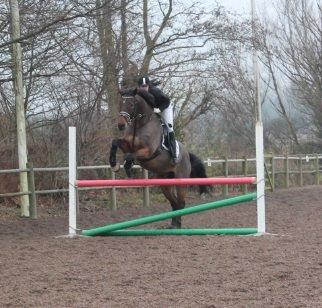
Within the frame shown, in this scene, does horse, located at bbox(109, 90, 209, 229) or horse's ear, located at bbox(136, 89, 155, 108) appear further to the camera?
horse's ear, located at bbox(136, 89, 155, 108)

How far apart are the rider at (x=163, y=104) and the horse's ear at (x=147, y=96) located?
12cm

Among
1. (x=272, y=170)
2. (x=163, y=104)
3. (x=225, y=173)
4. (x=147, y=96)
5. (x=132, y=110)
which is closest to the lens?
(x=132, y=110)

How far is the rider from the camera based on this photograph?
9.61 m

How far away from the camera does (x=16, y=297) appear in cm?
529

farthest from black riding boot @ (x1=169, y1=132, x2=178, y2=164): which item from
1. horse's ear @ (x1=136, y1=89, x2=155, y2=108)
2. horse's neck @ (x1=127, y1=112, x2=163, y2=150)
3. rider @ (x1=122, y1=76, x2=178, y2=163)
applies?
horse's ear @ (x1=136, y1=89, x2=155, y2=108)

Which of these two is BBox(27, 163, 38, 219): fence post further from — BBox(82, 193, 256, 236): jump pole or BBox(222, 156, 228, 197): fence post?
BBox(222, 156, 228, 197): fence post

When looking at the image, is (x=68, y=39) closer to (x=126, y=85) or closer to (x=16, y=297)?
(x=126, y=85)

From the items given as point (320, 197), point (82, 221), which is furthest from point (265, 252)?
point (320, 197)

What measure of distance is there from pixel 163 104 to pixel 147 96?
2.25 ft

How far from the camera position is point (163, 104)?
32.8ft

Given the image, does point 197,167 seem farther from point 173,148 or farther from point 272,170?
point 272,170

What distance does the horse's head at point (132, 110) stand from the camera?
882cm

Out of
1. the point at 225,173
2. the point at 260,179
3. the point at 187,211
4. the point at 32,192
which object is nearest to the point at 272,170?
the point at 225,173

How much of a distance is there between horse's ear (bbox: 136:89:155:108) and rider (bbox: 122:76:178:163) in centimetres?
12
